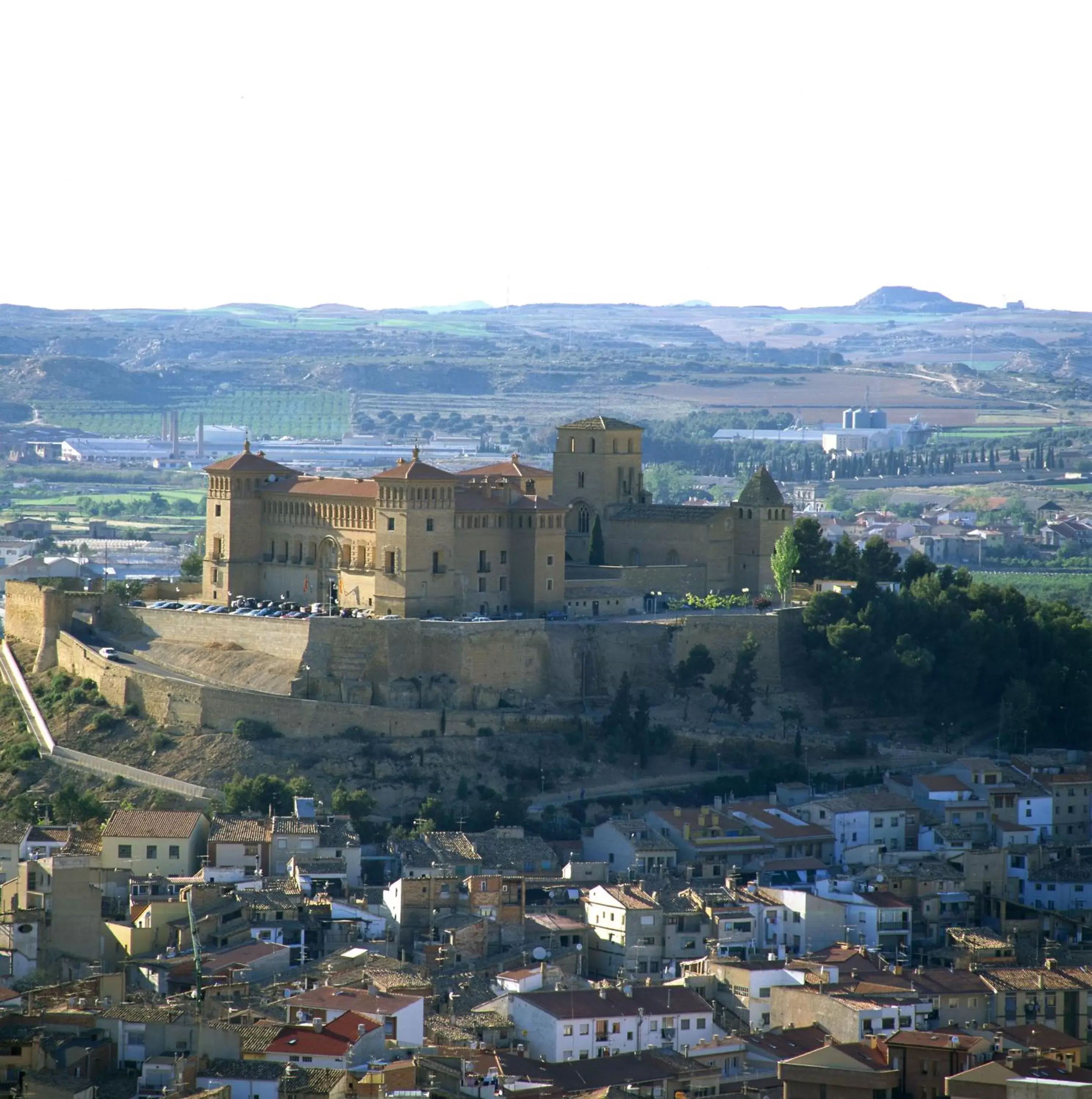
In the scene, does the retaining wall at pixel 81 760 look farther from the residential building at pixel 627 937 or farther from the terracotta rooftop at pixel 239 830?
the residential building at pixel 627 937

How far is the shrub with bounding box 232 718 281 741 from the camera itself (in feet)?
147

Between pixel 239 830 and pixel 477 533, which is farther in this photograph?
pixel 477 533

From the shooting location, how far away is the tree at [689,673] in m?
47.3

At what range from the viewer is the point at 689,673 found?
1861 inches

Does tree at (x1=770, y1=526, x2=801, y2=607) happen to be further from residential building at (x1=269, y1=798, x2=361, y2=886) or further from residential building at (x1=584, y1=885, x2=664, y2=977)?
residential building at (x1=584, y1=885, x2=664, y2=977)

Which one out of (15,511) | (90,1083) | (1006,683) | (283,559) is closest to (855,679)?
(1006,683)

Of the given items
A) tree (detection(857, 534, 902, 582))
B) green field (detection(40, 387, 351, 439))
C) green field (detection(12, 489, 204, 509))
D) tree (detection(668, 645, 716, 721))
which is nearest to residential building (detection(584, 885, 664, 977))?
tree (detection(668, 645, 716, 721))

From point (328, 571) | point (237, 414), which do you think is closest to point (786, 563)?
point (328, 571)

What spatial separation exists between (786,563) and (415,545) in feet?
24.1

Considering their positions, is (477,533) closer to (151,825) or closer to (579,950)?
(151,825)

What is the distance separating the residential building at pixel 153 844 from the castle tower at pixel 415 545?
23.9ft

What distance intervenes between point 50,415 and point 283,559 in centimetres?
10386

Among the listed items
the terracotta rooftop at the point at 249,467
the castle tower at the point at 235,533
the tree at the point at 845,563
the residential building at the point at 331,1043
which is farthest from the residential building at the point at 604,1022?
the tree at the point at 845,563

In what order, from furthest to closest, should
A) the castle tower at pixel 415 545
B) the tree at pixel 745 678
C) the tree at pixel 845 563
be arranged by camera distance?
the tree at pixel 845 563 → the tree at pixel 745 678 → the castle tower at pixel 415 545
